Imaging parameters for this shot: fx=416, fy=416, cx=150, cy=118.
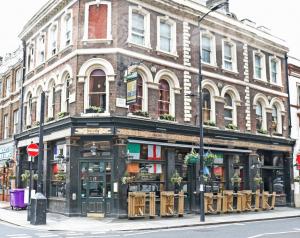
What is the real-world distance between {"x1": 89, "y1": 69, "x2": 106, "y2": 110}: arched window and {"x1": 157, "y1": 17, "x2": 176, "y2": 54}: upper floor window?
4.32m

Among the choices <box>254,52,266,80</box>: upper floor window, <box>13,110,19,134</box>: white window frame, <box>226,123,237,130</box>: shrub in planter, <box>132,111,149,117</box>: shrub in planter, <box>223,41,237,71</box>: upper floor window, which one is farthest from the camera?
<box>13,110,19,134</box>: white window frame

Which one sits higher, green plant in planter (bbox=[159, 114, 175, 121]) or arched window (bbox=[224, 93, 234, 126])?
arched window (bbox=[224, 93, 234, 126])

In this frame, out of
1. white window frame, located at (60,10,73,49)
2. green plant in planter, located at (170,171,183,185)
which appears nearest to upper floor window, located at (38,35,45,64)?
white window frame, located at (60,10,73,49)

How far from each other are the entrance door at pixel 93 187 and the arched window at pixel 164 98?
188 inches

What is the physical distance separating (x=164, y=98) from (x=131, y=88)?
3.37 metres

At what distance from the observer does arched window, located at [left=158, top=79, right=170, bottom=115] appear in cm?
2325

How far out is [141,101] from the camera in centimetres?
2227

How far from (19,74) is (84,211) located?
1484 centimetres

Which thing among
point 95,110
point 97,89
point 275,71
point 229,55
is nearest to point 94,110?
point 95,110

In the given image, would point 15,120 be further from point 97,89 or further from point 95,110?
point 95,110

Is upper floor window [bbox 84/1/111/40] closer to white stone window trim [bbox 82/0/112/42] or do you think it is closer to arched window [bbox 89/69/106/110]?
white stone window trim [bbox 82/0/112/42]

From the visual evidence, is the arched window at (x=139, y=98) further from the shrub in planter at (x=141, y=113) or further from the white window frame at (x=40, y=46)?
the white window frame at (x=40, y=46)

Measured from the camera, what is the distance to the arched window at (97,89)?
21297 millimetres

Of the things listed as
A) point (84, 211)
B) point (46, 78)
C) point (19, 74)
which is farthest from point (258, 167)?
point (19, 74)
